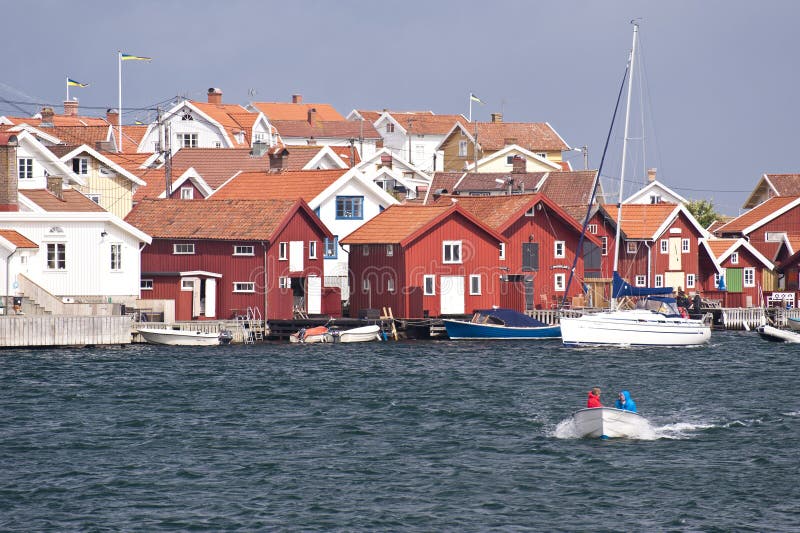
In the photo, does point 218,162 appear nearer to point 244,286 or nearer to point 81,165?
point 81,165

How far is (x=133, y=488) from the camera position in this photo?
36.2 meters

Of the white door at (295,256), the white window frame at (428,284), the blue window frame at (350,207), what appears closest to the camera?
the white door at (295,256)

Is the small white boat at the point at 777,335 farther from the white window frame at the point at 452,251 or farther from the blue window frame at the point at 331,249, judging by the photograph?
the blue window frame at the point at 331,249

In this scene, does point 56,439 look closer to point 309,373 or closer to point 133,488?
point 133,488

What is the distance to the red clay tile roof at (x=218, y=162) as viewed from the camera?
102 meters

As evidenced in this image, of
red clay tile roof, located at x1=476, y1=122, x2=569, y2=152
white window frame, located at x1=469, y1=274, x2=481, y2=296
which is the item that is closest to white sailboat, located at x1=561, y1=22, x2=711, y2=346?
white window frame, located at x1=469, y1=274, x2=481, y2=296

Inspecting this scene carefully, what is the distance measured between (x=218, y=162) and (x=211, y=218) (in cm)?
2704

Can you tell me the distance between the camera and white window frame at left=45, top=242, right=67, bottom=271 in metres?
71.5

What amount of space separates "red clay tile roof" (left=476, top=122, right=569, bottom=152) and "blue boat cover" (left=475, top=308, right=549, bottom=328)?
227 ft

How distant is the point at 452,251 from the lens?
260 ft

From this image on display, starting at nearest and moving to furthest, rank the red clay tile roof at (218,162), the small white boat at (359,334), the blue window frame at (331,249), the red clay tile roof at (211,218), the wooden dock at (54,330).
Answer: the wooden dock at (54,330) → the small white boat at (359,334) → the red clay tile roof at (211,218) → the blue window frame at (331,249) → the red clay tile roof at (218,162)

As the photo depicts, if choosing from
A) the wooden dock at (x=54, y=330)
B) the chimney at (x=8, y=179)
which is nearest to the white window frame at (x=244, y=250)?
the wooden dock at (x=54, y=330)

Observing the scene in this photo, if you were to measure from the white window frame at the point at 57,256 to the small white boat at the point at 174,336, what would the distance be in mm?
5658

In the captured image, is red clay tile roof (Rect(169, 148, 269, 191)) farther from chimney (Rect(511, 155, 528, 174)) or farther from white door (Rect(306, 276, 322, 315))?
white door (Rect(306, 276, 322, 315))
